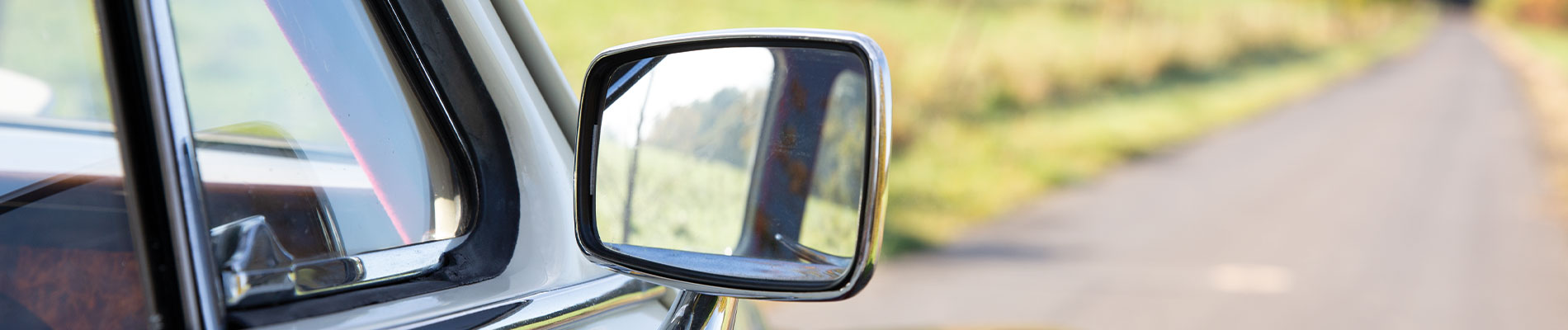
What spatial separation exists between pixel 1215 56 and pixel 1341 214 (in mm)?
14705

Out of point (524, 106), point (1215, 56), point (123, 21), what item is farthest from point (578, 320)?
point (1215, 56)

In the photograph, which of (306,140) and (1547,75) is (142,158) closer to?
(306,140)

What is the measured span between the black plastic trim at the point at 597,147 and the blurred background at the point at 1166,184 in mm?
2265

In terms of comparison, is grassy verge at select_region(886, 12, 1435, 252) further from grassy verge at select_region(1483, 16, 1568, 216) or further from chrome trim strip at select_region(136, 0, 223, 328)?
chrome trim strip at select_region(136, 0, 223, 328)

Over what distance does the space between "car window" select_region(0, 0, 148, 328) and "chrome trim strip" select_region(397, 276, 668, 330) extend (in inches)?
8.5

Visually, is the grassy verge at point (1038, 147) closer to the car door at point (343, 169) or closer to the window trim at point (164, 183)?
the car door at point (343, 169)

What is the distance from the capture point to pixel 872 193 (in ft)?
3.10

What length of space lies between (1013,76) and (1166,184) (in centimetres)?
421

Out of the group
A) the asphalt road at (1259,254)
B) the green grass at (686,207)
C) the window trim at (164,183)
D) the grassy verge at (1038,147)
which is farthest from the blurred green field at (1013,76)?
the window trim at (164,183)

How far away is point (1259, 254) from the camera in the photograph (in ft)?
20.1

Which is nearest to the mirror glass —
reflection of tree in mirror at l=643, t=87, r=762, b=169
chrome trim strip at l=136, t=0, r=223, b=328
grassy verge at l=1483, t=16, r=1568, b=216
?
reflection of tree in mirror at l=643, t=87, r=762, b=169

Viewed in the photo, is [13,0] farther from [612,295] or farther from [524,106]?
[612,295]

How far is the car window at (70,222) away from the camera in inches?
31.1

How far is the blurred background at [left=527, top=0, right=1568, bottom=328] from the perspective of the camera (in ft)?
16.8
